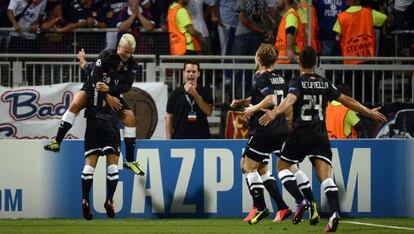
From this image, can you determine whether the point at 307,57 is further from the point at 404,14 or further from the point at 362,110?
the point at 404,14

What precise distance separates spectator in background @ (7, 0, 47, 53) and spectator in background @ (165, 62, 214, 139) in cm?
340

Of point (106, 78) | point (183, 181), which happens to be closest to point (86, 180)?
point (106, 78)

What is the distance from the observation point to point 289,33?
20.5 meters

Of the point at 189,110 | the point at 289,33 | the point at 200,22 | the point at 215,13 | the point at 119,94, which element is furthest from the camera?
the point at 215,13

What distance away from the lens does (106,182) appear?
1747 centimetres

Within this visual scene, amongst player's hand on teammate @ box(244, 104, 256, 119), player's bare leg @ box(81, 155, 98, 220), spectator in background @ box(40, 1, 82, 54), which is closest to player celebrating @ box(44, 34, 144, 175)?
player's bare leg @ box(81, 155, 98, 220)

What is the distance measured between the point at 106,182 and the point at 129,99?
3165 millimetres

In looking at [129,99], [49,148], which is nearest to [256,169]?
[49,148]

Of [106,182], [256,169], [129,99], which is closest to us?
[256,169]

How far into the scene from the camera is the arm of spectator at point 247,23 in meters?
21.1

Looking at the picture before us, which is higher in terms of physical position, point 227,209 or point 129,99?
point 129,99

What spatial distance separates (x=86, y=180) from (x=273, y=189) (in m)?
2.59

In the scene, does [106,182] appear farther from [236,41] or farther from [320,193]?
[236,41]

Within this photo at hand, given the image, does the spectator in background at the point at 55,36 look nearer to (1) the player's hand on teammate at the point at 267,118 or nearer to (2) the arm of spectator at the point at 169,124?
(2) the arm of spectator at the point at 169,124
